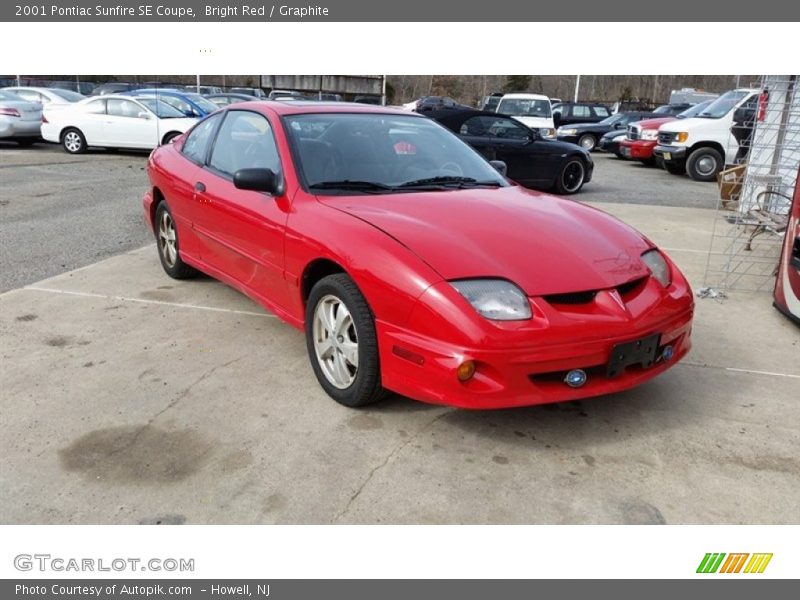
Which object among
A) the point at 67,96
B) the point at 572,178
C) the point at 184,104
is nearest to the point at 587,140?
the point at 572,178

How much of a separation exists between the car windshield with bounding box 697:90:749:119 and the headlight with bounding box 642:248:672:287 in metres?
11.8

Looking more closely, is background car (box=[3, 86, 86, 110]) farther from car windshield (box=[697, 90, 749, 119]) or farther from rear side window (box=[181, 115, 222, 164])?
car windshield (box=[697, 90, 749, 119])

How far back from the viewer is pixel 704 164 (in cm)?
1412

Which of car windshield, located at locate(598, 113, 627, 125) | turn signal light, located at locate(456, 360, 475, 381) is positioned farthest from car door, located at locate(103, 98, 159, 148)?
car windshield, located at locate(598, 113, 627, 125)

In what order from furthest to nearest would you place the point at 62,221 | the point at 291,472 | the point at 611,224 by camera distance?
the point at 62,221
the point at 611,224
the point at 291,472

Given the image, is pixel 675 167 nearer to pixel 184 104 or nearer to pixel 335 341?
pixel 184 104

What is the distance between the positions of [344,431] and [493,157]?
843 cm

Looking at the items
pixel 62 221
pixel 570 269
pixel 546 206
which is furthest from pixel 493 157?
pixel 570 269

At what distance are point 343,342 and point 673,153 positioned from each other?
12.8 meters

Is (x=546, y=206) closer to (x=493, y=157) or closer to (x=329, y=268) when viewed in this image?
(x=329, y=268)

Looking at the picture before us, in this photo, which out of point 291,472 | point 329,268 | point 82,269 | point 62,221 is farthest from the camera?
point 62,221

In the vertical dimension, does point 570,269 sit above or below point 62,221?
above

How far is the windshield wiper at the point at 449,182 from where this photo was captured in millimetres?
3962

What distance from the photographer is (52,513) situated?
2580 millimetres
